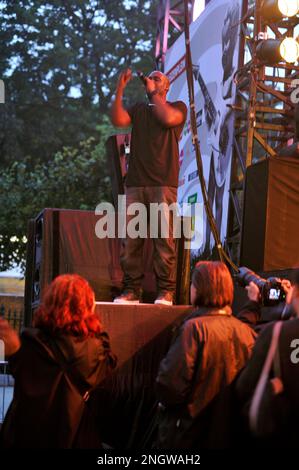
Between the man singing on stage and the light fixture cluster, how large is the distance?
185 centimetres

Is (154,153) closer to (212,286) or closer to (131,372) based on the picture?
(131,372)

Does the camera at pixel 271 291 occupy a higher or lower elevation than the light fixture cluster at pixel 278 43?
lower

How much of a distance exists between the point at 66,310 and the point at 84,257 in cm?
233

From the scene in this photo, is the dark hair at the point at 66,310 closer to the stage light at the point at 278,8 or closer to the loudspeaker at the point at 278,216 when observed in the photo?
the loudspeaker at the point at 278,216

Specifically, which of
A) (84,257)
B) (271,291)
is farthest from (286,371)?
(84,257)

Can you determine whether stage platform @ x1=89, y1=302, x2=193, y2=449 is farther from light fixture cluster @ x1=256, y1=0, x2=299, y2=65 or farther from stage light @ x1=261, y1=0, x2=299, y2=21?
stage light @ x1=261, y1=0, x2=299, y2=21

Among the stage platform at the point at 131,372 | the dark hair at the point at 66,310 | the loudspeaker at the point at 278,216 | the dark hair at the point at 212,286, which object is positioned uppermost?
the loudspeaker at the point at 278,216

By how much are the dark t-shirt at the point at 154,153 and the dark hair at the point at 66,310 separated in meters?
1.85

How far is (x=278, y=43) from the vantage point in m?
6.38

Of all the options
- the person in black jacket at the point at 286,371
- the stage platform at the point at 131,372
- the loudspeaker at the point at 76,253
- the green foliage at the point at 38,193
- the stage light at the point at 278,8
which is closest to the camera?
the person in black jacket at the point at 286,371

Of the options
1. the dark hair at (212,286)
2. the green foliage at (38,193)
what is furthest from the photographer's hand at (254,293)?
the green foliage at (38,193)

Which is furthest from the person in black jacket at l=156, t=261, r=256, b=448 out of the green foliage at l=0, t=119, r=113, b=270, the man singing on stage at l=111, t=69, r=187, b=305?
the green foliage at l=0, t=119, r=113, b=270

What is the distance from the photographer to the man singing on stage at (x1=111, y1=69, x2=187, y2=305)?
4.92m

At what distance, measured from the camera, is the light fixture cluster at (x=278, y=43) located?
638 cm
